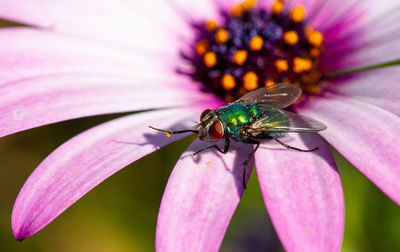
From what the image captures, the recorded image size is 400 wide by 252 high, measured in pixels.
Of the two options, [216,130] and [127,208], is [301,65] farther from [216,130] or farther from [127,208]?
[127,208]

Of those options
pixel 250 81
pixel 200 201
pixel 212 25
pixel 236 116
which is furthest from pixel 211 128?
pixel 212 25

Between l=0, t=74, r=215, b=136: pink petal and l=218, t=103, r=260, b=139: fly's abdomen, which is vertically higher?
l=0, t=74, r=215, b=136: pink petal

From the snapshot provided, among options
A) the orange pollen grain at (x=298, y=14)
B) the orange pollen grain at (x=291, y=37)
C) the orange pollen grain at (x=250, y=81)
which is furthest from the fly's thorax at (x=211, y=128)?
the orange pollen grain at (x=298, y=14)

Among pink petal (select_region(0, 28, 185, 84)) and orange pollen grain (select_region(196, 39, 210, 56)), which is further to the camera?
orange pollen grain (select_region(196, 39, 210, 56))

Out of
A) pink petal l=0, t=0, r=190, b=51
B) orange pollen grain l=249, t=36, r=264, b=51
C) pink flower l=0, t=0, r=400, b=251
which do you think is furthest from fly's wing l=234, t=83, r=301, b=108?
pink petal l=0, t=0, r=190, b=51

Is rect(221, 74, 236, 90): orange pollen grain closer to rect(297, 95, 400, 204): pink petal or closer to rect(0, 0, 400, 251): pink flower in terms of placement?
rect(0, 0, 400, 251): pink flower

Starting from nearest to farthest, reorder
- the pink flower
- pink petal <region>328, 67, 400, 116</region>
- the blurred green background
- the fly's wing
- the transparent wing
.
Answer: the pink flower, the transparent wing, pink petal <region>328, 67, 400, 116</region>, the fly's wing, the blurred green background
